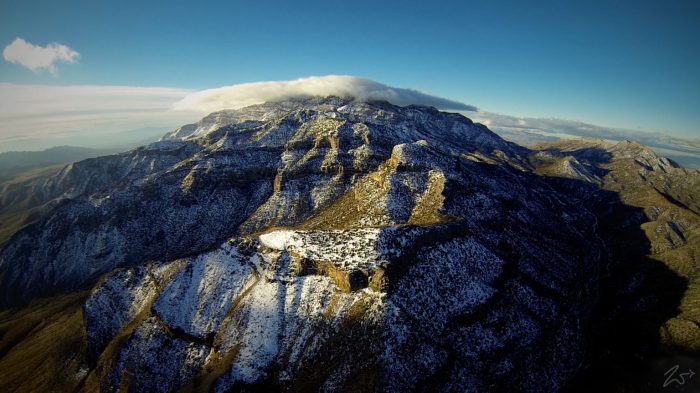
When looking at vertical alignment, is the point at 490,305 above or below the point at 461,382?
above

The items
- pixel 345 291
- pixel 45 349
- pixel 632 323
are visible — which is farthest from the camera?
pixel 632 323

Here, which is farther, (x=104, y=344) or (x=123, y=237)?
(x=123, y=237)

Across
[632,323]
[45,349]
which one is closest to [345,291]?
[632,323]

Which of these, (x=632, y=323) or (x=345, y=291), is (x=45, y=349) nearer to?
(x=345, y=291)

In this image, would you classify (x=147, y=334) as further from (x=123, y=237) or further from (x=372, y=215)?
(x=123, y=237)

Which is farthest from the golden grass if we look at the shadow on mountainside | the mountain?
the shadow on mountainside

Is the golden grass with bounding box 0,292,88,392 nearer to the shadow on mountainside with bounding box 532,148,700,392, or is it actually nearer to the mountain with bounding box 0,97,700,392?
the mountain with bounding box 0,97,700,392

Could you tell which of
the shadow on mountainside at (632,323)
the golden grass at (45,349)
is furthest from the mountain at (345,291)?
the shadow on mountainside at (632,323)

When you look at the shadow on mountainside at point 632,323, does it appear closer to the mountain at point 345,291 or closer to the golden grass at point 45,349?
the mountain at point 345,291

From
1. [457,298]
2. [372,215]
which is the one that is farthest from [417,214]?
[457,298]
